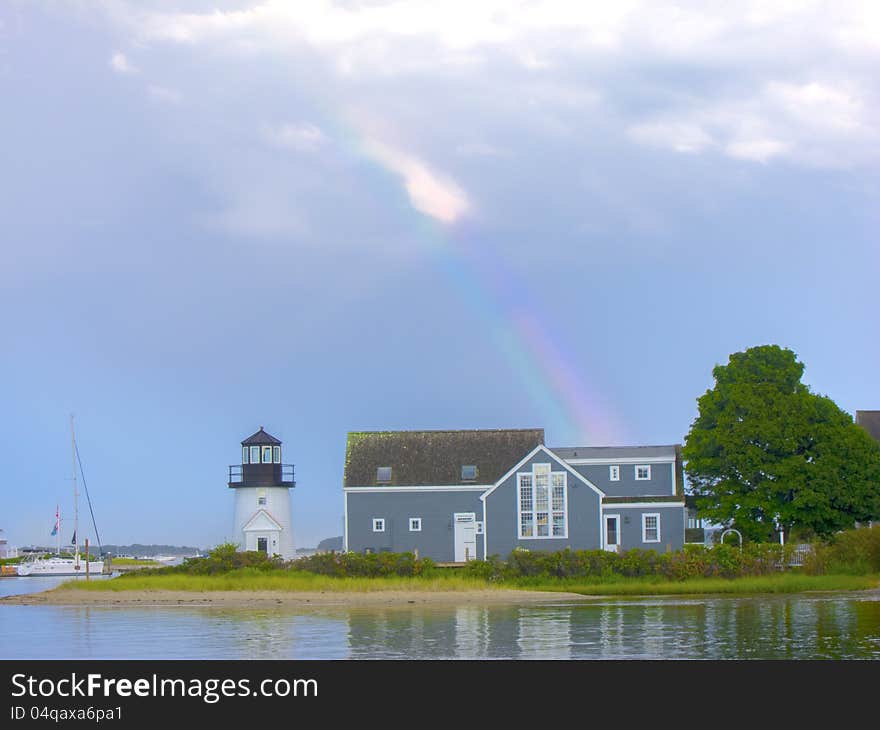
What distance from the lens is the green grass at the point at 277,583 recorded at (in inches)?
1987

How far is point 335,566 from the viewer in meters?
54.1

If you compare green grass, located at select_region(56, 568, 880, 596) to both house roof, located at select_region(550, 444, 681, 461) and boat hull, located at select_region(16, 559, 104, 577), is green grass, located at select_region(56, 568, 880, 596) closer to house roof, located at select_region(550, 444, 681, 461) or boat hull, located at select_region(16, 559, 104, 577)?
house roof, located at select_region(550, 444, 681, 461)

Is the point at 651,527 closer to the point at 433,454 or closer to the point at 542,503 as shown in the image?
the point at 542,503

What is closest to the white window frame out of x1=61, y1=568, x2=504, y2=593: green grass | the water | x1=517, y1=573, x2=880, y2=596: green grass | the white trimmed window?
the white trimmed window

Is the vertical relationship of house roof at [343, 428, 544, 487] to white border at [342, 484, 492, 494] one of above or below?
above

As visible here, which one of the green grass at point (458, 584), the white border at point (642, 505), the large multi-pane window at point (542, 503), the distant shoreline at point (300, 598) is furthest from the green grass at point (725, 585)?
the white border at point (642, 505)

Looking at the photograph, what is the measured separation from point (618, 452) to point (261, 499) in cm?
1876

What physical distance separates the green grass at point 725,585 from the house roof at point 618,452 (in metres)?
12.8

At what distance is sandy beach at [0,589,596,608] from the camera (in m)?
47.5

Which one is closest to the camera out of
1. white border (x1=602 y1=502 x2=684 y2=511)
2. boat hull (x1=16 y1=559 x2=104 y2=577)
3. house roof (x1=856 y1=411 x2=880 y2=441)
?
white border (x1=602 y1=502 x2=684 y2=511)

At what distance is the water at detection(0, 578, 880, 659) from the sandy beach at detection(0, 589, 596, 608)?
105 inches
